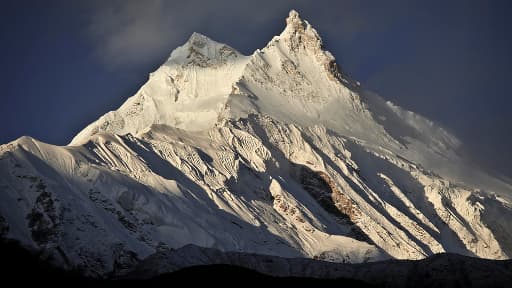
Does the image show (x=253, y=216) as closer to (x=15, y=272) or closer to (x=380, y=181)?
(x=380, y=181)

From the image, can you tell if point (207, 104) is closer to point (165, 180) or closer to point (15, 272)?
point (165, 180)

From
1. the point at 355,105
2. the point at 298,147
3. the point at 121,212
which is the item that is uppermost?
the point at 355,105

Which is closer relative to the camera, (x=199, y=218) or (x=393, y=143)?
(x=199, y=218)

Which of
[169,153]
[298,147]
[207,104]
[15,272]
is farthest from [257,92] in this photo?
[15,272]

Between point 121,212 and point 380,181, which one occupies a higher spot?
point 380,181

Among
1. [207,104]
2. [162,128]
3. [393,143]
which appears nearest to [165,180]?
[162,128]

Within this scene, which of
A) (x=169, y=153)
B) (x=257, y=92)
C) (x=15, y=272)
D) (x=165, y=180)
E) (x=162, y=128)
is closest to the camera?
(x=15, y=272)

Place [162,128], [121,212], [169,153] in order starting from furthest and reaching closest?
[162,128], [169,153], [121,212]
